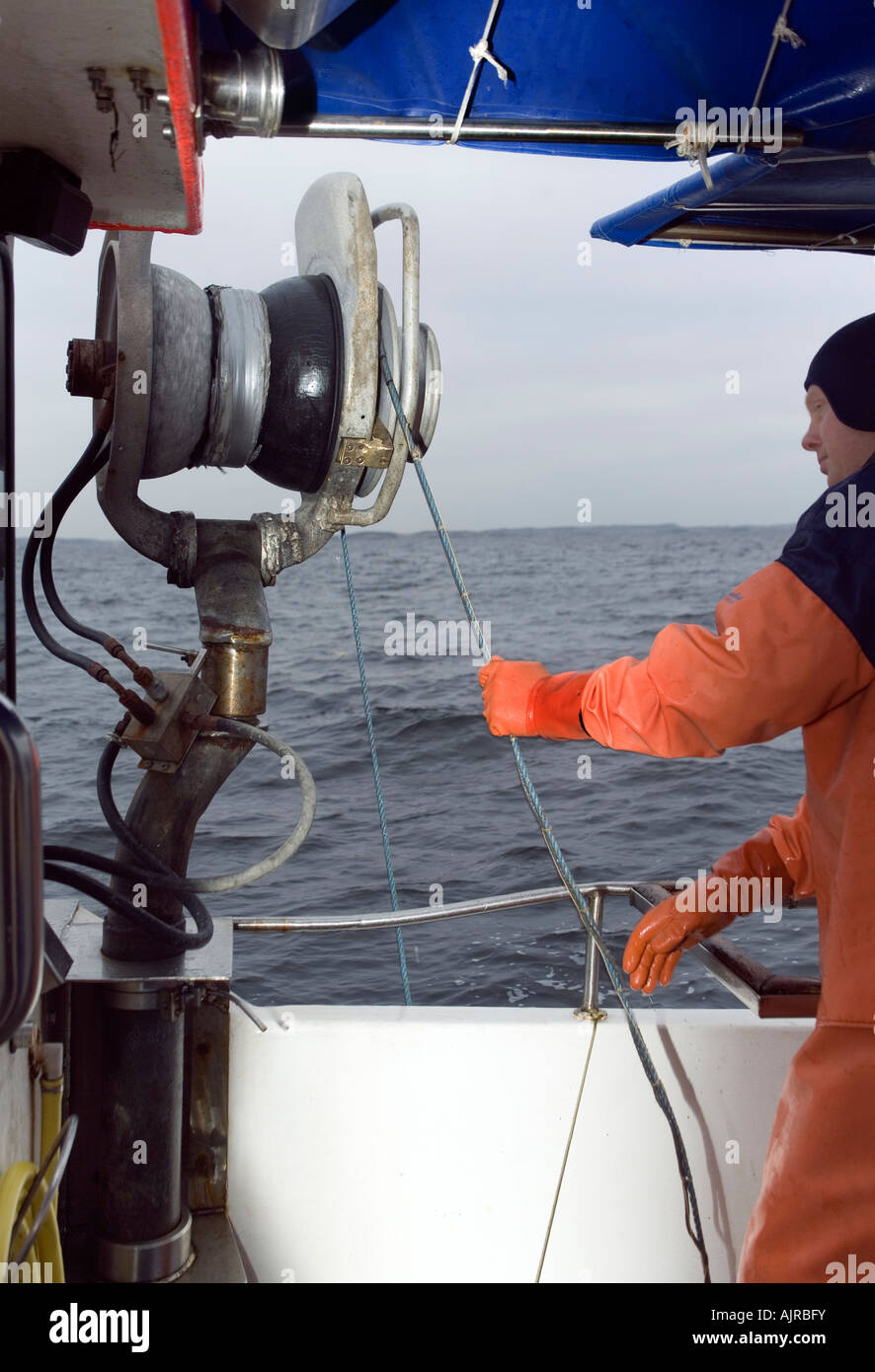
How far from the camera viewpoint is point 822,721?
83.2 inches

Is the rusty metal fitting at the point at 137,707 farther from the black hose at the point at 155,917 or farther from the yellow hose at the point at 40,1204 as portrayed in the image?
the yellow hose at the point at 40,1204

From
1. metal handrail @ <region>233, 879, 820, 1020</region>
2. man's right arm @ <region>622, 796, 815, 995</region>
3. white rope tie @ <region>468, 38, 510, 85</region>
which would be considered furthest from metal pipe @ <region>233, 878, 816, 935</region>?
white rope tie @ <region>468, 38, 510, 85</region>

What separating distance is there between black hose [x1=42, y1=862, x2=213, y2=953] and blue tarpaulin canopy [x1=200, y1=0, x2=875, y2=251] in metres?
1.56

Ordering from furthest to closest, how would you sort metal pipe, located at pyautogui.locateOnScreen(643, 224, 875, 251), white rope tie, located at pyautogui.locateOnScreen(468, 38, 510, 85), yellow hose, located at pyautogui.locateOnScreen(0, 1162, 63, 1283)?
metal pipe, located at pyautogui.locateOnScreen(643, 224, 875, 251)
white rope tie, located at pyautogui.locateOnScreen(468, 38, 510, 85)
yellow hose, located at pyautogui.locateOnScreen(0, 1162, 63, 1283)

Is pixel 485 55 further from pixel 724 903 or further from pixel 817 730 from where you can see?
pixel 724 903

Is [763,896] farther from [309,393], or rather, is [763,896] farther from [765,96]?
[765,96]

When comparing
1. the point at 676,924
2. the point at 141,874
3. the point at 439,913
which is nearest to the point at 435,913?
the point at 439,913

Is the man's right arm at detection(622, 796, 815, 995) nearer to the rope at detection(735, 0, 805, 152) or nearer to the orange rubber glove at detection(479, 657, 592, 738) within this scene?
the orange rubber glove at detection(479, 657, 592, 738)

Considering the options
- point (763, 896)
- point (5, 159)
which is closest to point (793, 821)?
point (763, 896)

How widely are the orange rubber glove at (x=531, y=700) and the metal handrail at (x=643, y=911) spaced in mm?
571

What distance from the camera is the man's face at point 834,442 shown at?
2135mm

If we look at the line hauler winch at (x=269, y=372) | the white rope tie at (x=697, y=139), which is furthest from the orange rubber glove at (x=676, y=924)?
the white rope tie at (x=697, y=139)

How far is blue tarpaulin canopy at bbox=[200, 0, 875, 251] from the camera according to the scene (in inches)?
87.0

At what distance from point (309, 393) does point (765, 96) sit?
109cm
